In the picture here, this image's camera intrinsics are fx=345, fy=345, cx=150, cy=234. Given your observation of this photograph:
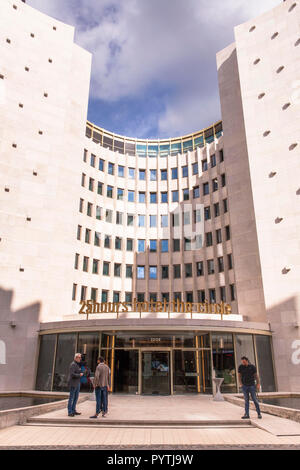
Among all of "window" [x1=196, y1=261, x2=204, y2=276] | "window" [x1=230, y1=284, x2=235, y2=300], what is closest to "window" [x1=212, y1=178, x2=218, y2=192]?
"window" [x1=196, y1=261, x2=204, y2=276]

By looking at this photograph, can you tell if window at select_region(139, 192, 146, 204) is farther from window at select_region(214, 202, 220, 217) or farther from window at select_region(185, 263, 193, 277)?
window at select_region(185, 263, 193, 277)

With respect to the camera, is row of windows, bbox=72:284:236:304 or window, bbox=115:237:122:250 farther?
window, bbox=115:237:122:250

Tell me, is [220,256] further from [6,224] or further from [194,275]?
[6,224]

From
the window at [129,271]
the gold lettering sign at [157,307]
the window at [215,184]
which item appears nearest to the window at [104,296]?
the window at [129,271]

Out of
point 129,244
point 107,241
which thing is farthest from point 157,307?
point 129,244

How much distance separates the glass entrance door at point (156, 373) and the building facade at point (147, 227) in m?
0.09

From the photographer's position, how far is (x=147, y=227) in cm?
4219

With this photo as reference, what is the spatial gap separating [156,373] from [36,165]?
69.9 feet

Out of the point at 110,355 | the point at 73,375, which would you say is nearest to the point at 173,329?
the point at 110,355

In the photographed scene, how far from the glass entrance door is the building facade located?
0.30 feet

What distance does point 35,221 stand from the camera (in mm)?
30531

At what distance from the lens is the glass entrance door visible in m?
22.3

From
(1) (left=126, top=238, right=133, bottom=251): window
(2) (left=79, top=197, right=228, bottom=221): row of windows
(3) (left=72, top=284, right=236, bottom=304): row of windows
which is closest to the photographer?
(3) (left=72, top=284, right=236, bottom=304): row of windows

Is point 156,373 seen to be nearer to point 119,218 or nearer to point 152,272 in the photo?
point 152,272
